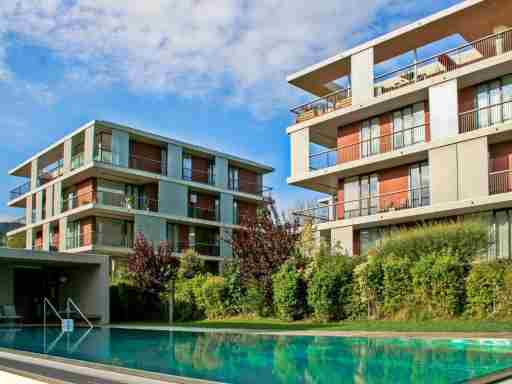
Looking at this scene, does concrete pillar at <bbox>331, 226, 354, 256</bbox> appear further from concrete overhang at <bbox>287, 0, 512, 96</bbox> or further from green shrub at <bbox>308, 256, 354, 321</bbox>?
concrete overhang at <bbox>287, 0, 512, 96</bbox>

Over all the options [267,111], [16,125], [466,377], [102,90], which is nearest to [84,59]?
[102,90]

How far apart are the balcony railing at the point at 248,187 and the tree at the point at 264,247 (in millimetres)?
22887

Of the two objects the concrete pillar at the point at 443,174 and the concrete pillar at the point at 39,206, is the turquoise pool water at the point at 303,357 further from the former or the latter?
the concrete pillar at the point at 39,206

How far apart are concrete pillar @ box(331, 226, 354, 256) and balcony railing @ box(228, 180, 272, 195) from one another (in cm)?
1932

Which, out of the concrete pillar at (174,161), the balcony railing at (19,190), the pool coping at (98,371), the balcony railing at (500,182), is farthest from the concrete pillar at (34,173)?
the pool coping at (98,371)

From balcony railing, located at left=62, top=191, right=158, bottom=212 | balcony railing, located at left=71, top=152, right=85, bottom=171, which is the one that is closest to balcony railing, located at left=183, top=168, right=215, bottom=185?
balcony railing, located at left=62, top=191, right=158, bottom=212

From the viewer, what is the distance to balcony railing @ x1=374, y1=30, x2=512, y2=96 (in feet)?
82.4

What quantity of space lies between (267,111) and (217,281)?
7765mm

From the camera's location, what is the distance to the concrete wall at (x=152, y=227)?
39625 millimetres

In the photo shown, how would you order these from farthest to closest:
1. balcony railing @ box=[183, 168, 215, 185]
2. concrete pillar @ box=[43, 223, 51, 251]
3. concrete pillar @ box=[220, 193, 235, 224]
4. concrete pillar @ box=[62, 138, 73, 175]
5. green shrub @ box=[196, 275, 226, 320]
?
1. concrete pillar @ box=[220, 193, 235, 224]
2. balcony railing @ box=[183, 168, 215, 185]
3. concrete pillar @ box=[43, 223, 51, 251]
4. concrete pillar @ box=[62, 138, 73, 175]
5. green shrub @ box=[196, 275, 226, 320]

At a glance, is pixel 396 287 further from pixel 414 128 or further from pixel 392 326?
pixel 414 128

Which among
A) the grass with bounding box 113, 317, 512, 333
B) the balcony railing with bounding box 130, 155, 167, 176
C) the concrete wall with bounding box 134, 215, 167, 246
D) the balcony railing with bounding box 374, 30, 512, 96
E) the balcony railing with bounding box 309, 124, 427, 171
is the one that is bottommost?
the grass with bounding box 113, 317, 512, 333

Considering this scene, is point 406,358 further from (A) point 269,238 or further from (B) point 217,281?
(B) point 217,281

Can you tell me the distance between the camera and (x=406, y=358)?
35.4 ft
